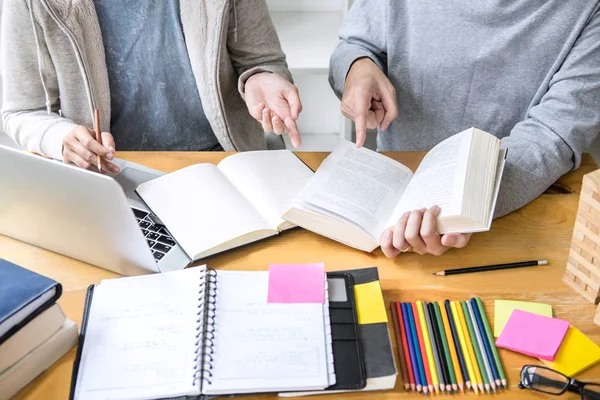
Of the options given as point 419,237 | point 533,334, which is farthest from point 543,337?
point 419,237

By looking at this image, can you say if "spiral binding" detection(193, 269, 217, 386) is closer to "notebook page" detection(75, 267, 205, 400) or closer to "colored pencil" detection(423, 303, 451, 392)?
"notebook page" detection(75, 267, 205, 400)

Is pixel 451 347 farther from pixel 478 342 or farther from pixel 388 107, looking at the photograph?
pixel 388 107

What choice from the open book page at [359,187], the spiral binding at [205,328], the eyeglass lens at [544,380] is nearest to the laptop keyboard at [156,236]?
the spiral binding at [205,328]

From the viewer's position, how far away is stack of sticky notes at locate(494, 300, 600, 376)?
753 millimetres

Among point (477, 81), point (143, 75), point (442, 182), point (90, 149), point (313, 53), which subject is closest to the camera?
point (442, 182)

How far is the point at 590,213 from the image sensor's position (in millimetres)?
782

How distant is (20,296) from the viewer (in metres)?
0.70

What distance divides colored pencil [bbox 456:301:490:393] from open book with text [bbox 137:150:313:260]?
1.03 ft

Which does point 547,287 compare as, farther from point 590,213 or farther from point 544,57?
point 544,57

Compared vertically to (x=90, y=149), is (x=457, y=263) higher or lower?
lower

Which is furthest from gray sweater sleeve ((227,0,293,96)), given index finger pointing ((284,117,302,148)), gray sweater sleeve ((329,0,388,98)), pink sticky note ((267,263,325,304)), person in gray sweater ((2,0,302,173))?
pink sticky note ((267,263,325,304))

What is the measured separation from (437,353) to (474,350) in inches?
2.1

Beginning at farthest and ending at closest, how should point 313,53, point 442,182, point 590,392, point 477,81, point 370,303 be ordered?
point 313,53, point 477,81, point 442,182, point 370,303, point 590,392

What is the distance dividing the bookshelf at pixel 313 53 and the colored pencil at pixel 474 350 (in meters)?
1.13
